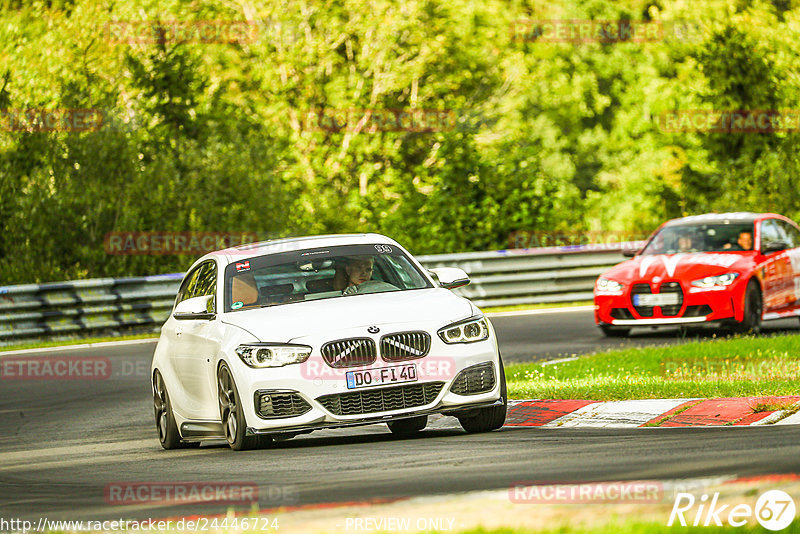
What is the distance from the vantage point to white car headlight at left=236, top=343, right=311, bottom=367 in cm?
982

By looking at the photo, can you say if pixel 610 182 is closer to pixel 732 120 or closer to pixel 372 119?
pixel 372 119

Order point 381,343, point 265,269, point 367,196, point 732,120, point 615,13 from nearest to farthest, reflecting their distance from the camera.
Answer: point 381,343 < point 265,269 < point 732,120 < point 367,196 < point 615,13

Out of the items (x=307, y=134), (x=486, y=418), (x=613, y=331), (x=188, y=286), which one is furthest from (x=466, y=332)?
(x=307, y=134)

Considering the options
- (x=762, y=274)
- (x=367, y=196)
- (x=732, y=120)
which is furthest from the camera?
(x=367, y=196)

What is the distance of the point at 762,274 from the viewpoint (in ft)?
61.5

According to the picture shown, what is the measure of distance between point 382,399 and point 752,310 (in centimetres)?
971

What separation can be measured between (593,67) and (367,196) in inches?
1126

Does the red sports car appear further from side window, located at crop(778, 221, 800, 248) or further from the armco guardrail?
the armco guardrail

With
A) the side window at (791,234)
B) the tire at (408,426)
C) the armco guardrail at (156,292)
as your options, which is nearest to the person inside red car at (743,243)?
the side window at (791,234)

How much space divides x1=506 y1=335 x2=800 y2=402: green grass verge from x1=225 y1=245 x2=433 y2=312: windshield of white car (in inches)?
84.4

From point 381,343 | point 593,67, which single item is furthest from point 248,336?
point 593,67

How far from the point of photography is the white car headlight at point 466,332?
10.1m

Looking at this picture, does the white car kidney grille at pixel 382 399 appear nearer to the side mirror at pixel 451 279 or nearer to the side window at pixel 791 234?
the side mirror at pixel 451 279

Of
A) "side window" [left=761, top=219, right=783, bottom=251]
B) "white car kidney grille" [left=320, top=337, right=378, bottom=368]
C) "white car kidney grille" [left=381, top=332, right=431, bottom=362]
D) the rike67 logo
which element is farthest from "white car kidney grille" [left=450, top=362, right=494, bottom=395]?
"side window" [left=761, top=219, right=783, bottom=251]
